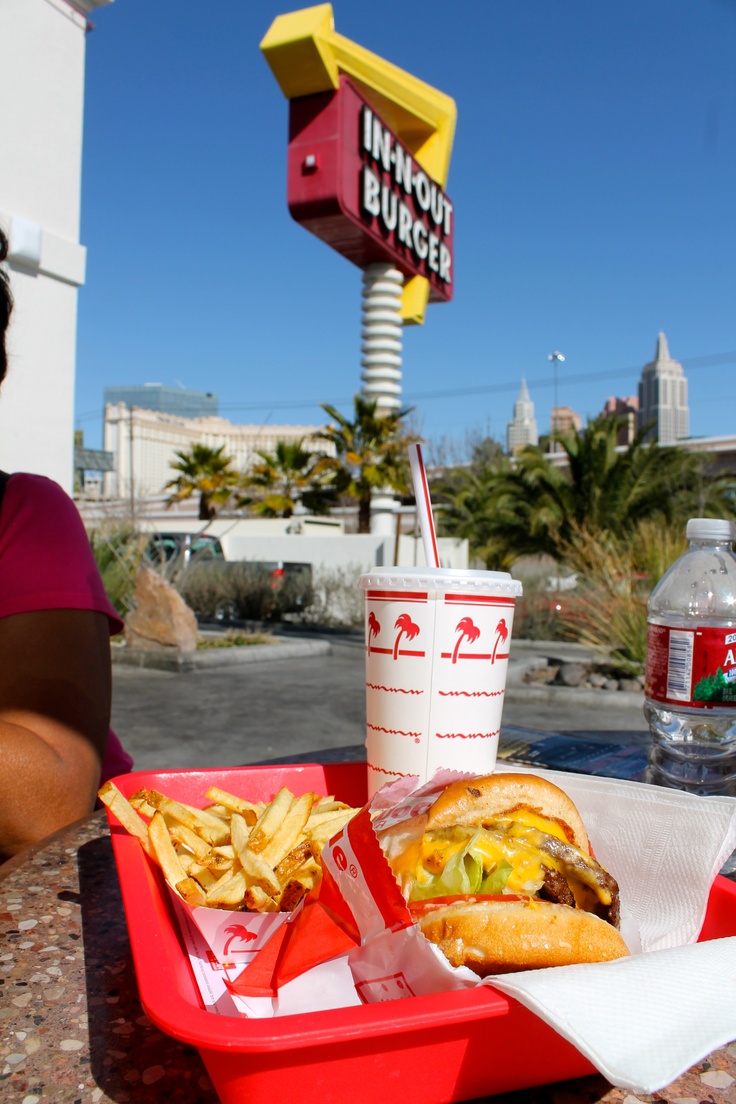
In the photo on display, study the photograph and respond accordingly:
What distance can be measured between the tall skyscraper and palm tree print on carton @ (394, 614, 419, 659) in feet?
359

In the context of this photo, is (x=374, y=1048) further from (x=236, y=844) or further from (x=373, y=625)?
(x=373, y=625)

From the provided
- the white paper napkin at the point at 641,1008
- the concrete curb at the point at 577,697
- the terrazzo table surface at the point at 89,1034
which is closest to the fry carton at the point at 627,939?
the white paper napkin at the point at 641,1008

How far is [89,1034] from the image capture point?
78cm

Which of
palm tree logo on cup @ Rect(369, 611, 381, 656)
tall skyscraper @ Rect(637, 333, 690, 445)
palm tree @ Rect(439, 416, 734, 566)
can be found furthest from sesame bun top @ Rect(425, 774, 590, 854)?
tall skyscraper @ Rect(637, 333, 690, 445)

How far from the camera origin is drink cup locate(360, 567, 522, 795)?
1.25 metres

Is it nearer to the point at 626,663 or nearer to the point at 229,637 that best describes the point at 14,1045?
the point at 626,663

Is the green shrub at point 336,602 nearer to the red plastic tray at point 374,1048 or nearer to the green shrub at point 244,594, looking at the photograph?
the green shrub at point 244,594

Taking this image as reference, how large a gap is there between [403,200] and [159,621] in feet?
46.3

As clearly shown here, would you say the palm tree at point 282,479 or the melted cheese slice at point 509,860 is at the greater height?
the palm tree at point 282,479

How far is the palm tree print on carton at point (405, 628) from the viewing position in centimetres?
126

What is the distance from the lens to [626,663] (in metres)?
9.25

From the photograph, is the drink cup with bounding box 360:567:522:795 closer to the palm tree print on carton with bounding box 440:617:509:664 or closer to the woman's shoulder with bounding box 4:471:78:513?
the palm tree print on carton with bounding box 440:617:509:664

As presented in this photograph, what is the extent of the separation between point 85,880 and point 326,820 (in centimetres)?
38

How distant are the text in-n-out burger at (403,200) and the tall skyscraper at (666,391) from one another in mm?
87930
